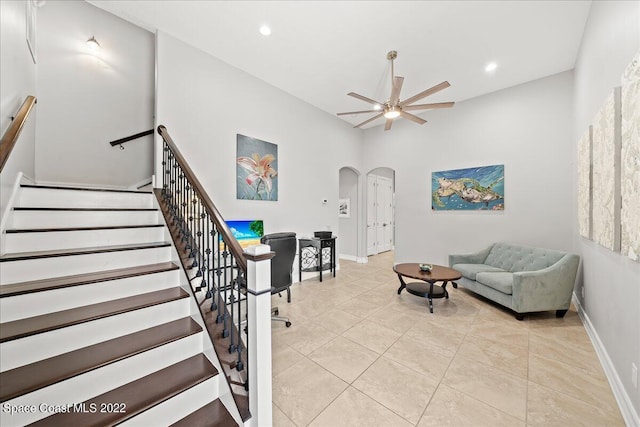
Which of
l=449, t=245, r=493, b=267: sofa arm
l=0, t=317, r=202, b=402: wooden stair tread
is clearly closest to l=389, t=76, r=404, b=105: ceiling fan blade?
l=449, t=245, r=493, b=267: sofa arm

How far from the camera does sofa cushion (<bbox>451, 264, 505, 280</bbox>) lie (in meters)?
3.83

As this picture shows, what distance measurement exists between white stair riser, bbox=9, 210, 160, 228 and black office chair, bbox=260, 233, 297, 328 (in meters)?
1.32

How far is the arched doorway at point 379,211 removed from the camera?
7047mm

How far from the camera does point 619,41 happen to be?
6.36 feet

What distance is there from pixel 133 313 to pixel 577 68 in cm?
613

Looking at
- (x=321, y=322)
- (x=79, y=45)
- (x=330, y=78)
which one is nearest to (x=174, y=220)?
(x=321, y=322)

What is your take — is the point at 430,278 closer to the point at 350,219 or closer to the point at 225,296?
the point at 225,296

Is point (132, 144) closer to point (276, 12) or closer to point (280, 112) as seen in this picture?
point (280, 112)

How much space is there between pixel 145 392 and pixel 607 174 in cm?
379

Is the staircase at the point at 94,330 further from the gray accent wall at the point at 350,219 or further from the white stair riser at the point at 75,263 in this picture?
the gray accent wall at the point at 350,219

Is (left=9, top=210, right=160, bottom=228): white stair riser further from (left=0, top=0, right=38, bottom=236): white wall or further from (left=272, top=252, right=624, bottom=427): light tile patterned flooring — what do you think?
(left=272, top=252, right=624, bottom=427): light tile patterned flooring

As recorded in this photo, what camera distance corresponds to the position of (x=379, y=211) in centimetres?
761

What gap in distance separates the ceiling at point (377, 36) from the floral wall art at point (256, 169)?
4.03 feet

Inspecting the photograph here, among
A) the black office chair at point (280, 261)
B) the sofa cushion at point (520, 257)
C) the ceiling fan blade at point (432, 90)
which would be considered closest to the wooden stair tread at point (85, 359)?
the black office chair at point (280, 261)
